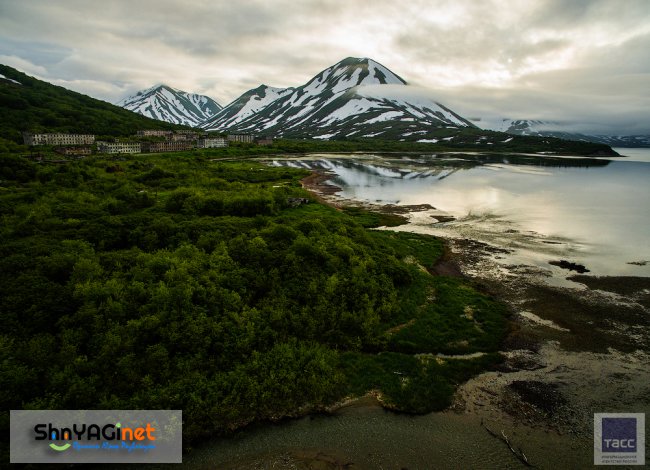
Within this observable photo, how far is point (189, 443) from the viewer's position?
A: 16016 mm

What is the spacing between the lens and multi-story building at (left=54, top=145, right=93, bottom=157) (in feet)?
387

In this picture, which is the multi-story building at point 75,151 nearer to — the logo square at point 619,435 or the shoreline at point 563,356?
the shoreline at point 563,356

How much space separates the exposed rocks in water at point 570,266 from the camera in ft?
117

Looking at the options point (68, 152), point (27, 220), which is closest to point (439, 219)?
point (27, 220)

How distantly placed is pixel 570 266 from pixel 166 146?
574 feet

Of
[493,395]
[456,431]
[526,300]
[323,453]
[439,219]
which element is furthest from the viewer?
[439,219]

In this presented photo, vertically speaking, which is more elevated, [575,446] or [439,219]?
[439,219]

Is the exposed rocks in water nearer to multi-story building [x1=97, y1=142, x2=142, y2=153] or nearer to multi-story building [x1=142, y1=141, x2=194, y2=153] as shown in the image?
multi-story building [x1=97, y1=142, x2=142, y2=153]

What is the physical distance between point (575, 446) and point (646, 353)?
37.5ft

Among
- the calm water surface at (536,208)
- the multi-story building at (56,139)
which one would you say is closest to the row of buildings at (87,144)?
the multi-story building at (56,139)

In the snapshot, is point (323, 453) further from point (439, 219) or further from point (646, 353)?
point (439, 219)

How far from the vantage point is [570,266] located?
3669 centimetres

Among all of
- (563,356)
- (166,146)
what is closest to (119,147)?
(166,146)

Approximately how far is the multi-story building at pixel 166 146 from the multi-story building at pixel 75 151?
98.1ft
